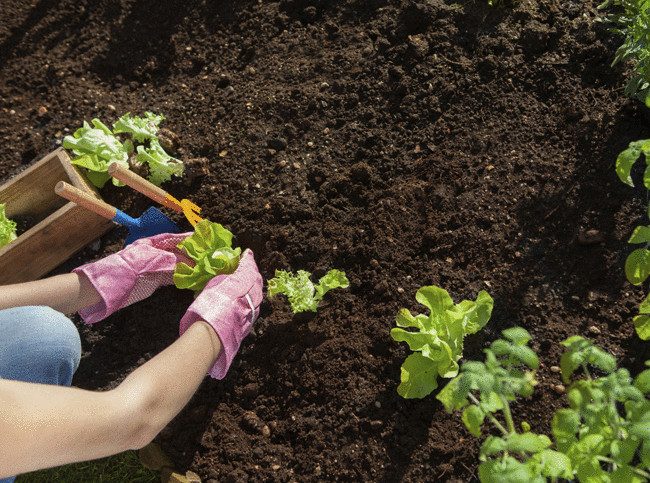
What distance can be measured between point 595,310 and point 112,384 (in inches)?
76.5

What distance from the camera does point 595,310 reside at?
6.16 ft

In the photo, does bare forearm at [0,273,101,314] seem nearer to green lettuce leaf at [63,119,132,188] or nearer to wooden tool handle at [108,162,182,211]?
wooden tool handle at [108,162,182,211]

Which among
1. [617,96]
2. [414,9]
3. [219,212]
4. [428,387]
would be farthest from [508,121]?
[219,212]

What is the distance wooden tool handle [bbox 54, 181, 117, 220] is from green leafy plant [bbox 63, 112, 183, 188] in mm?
332

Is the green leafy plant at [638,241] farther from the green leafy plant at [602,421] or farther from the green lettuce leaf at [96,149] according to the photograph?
the green lettuce leaf at [96,149]

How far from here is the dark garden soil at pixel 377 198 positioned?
74.9 inches

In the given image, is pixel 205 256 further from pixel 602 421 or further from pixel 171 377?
pixel 602 421

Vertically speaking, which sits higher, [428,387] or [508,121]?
[508,121]

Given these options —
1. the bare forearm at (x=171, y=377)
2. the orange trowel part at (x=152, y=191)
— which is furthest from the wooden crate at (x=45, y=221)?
the bare forearm at (x=171, y=377)

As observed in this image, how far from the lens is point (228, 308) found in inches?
72.7

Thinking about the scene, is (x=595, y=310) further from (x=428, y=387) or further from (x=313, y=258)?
(x=313, y=258)

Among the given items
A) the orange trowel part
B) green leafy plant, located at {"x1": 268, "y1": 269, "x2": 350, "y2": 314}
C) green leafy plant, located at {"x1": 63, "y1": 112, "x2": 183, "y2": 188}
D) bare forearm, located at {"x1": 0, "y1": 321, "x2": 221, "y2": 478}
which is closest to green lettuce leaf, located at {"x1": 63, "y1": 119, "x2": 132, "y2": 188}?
green leafy plant, located at {"x1": 63, "y1": 112, "x2": 183, "y2": 188}

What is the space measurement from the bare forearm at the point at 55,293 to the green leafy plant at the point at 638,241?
6.14 feet

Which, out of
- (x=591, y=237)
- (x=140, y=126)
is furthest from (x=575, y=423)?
(x=140, y=126)
